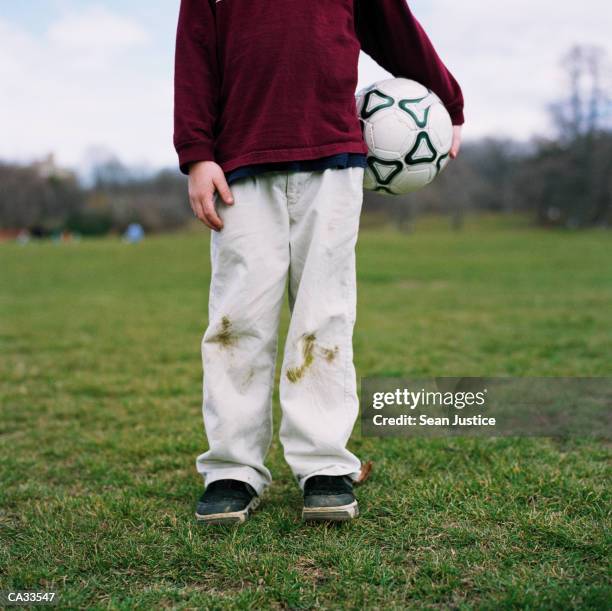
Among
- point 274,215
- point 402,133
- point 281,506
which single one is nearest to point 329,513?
point 281,506

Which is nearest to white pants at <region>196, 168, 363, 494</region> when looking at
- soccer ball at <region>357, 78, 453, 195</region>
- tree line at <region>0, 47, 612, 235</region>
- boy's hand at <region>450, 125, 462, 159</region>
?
soccer ball at <region>357, 78, 453, 195</region>

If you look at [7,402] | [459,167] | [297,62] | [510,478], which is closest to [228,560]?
[510,478]

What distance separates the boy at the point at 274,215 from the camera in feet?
7.05

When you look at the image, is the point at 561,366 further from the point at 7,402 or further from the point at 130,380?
the point at 7,402

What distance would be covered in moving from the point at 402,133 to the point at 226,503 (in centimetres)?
142

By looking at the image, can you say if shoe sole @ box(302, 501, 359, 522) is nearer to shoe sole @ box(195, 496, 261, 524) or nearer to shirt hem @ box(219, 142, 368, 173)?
shoe sole @ box(195, 496, 261, 524)

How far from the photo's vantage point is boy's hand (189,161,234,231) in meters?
2.17

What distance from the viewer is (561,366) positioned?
4641 mm

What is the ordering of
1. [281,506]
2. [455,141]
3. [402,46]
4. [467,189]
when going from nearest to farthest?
[281,506]
[402,46]
[455,141]
[467,189]

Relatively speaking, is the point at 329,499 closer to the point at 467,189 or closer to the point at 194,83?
the point at 194,83

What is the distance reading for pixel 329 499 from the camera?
214cm

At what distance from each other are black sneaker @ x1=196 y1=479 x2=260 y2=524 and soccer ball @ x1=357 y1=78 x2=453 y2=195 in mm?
1186

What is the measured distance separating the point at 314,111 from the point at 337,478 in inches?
47.3

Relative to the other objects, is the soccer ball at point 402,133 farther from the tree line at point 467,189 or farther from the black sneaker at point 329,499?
the tree line at point 467,189
